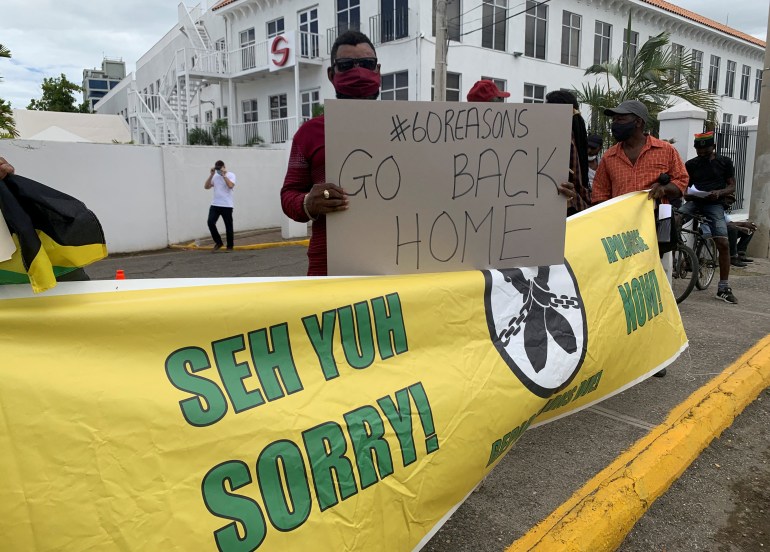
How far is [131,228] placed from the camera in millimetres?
12578

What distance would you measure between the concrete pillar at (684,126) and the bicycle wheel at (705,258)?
280 centimetres

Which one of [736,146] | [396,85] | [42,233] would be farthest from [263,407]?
[396,85]

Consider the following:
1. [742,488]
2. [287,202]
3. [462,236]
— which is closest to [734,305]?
[742,488]

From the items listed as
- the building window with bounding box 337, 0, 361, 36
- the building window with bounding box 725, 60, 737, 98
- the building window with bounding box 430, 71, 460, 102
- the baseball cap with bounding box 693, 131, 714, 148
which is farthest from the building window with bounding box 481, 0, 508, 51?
the building window with bounding box 725, 60, 737, 98

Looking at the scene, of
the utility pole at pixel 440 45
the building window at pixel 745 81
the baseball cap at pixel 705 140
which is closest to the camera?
the baseball cap at pixel 705 140

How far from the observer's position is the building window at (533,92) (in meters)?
21.2

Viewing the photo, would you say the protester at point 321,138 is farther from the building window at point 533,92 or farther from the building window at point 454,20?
the building window at point 533,92

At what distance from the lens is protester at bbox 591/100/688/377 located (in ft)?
13.7

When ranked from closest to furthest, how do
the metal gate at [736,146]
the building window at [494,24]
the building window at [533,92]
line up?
the metal gate at [736,146] → the building window at [494,24] → the building window at [533,92]

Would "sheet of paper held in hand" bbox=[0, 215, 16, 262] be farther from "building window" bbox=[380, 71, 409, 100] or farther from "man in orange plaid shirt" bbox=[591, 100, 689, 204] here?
"building window" bbox=[380, 71, 409, 100]

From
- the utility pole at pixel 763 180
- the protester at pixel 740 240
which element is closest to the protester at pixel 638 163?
the protester at pixel 740 240

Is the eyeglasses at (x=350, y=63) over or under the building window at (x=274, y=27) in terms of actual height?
under

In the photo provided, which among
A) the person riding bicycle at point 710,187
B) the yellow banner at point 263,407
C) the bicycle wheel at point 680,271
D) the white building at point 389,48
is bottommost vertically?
the bicycle wheel at point 680,271

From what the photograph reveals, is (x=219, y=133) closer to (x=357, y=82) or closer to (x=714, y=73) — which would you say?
(x=357, y=82)
